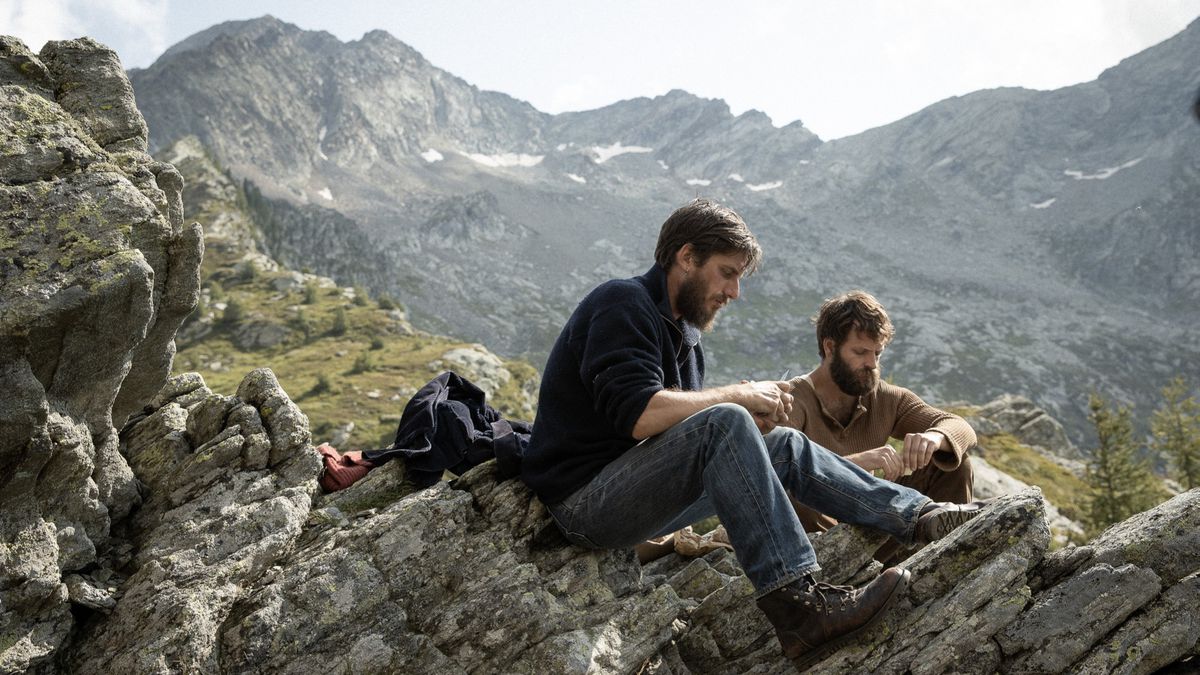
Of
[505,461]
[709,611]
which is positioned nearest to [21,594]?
[505,461]

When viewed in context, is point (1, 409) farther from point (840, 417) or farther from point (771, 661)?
point (840, 417)

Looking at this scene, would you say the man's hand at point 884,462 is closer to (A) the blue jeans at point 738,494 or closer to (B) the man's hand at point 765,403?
(A) the blue jeans at point 738,494

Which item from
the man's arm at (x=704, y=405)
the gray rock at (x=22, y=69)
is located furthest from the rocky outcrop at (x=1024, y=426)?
the gray rock at (x=22, y=69)

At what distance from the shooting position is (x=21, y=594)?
6375 mm

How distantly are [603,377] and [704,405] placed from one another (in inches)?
38.5

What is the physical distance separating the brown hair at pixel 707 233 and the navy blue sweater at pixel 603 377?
44 cm

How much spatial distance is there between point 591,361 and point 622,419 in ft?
2.10

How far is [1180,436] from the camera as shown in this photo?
156 ft

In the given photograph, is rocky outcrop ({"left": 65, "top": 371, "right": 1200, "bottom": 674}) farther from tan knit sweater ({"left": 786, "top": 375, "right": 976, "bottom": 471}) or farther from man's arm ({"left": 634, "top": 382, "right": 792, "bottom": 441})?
tan knit sweater ({"left": 786, "top": 375, "right": 976, "bottom": 471})

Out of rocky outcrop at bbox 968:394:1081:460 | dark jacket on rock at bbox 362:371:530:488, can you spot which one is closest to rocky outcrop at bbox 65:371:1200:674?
dark jacket on rock at bbox 362:371:530:488

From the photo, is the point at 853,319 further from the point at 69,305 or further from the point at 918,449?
the point at 69,305

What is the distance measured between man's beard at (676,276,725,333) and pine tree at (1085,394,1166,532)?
3982 cm

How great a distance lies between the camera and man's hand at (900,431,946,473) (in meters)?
7.51

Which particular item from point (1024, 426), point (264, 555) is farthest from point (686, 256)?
point (1024, 426)
